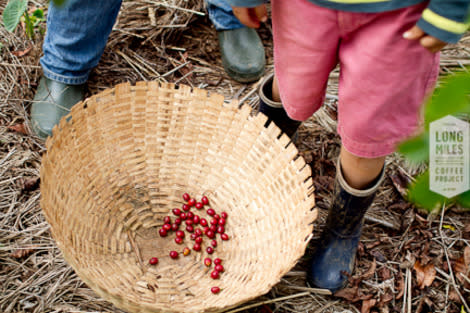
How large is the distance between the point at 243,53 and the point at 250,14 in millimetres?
937

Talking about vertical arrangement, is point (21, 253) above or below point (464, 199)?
below

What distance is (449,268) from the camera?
63.6 inches

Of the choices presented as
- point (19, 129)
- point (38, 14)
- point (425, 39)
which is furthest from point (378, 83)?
point (38, 14)

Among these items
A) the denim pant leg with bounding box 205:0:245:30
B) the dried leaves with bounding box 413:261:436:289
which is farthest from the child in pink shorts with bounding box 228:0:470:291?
the denim pant leg with bounding box 205:0:245:30

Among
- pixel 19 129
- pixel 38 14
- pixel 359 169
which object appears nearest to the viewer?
pixel 359 169

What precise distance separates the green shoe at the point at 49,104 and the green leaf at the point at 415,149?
5.78 ft

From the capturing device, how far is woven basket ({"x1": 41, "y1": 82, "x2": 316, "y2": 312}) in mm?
1391

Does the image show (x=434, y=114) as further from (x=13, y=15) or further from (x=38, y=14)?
(x=38, y=14)

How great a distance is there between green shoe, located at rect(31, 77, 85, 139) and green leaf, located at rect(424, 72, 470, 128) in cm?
179

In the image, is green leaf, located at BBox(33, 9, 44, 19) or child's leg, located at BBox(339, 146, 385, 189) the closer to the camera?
child's leg, located at BBox(339, 146, 385, 189)

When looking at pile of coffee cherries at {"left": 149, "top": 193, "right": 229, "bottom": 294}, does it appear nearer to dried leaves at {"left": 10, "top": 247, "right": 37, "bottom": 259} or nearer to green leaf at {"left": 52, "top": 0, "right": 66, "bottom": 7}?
dried leaves at {"left": 10, "top": 247, "right": 37, "bottom": 259}

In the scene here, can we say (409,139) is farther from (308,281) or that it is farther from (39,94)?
(39,94)

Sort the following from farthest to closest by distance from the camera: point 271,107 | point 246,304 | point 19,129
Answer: point 19,129 < point 271,107 < point 246,304

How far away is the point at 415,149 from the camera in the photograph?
37 centimetres
